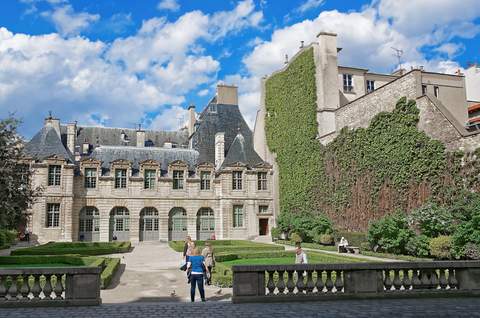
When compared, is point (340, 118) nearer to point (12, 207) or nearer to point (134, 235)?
point (134, 235)

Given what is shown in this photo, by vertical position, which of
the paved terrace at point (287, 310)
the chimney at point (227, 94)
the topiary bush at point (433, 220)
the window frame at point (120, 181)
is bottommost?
the paved terrace at point (287, 310)

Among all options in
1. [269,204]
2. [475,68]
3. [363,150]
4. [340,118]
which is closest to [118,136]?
[269,204]

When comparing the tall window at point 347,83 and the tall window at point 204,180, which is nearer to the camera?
the tall window at point 347,83

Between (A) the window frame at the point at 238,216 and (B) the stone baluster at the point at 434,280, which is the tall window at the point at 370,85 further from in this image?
(B) the stone baluster at the point at 434,280

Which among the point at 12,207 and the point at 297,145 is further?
the point at 297,145

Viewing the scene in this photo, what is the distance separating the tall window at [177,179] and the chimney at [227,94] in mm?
11555

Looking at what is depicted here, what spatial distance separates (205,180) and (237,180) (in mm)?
3149

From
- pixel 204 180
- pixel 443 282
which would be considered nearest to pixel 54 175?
pixel 204 180

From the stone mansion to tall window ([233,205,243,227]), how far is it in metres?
0.09

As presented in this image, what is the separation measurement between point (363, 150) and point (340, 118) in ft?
15.4

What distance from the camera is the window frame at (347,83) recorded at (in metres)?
40.6

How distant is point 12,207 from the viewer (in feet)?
57.6

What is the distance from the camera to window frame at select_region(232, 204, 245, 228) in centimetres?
4269

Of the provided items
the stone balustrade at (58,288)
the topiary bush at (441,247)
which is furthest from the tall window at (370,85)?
the stone balustrade at (58,288)
